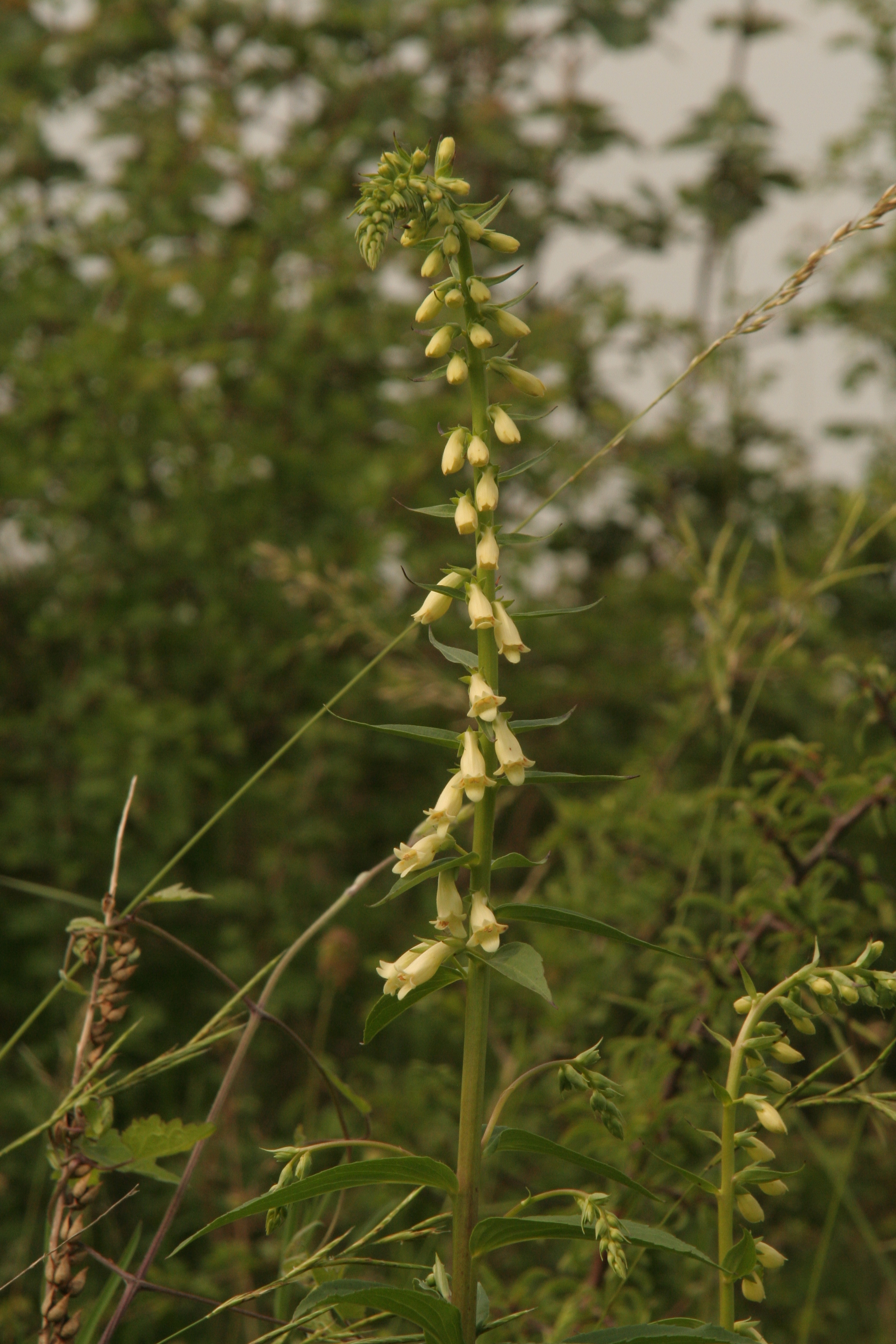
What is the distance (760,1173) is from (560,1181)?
1.43 meters

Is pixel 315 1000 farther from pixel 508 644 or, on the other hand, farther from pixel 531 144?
pixel 531 144

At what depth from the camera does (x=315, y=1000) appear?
3227 millimetres

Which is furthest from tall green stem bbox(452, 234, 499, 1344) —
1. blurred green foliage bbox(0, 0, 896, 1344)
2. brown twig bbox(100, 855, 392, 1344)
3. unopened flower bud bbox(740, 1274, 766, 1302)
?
blurred green foliage bbox(0, 0, 896, 1344)

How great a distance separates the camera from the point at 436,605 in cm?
126

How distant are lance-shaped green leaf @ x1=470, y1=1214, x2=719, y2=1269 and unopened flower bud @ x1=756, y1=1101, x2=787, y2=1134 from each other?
0.13 meters

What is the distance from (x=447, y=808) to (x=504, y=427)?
40 centimetres

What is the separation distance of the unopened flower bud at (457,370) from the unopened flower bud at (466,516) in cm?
12

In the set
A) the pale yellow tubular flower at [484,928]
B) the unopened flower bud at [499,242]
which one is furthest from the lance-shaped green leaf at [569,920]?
the unopened flower bud at [499,242]

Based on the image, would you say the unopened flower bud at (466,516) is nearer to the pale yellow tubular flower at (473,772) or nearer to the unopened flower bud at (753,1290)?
the pale yellow tubular flower at (473,772)

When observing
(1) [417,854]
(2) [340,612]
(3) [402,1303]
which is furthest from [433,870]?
(2) [340,612]

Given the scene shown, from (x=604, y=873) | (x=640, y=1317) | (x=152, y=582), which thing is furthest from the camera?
(x=152, y=582)

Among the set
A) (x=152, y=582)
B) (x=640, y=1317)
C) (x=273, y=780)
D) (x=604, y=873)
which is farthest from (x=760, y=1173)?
(x=152, y=582)

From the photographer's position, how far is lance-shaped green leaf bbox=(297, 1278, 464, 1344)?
0.94 m

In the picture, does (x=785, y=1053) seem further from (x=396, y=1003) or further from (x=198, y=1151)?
(x=198, y=1151)
